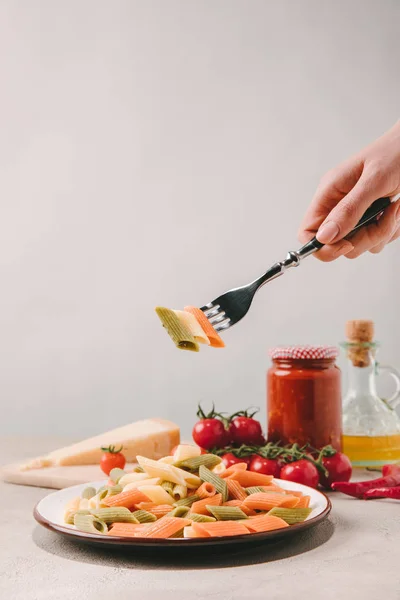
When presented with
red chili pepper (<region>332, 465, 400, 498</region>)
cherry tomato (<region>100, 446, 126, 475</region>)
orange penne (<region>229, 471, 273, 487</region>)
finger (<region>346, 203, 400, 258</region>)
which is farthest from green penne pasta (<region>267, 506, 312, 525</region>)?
finger (<region>346, 203, 400, 258</region>)

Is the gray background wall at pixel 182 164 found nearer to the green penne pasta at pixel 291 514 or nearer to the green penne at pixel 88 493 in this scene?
the green penne at pixel 88 493

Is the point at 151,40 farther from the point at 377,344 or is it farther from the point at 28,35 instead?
the point at 377,344

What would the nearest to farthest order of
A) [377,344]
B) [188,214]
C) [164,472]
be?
[164,472]
[377,344]
[188,214]

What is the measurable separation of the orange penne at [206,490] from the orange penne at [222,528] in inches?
6.2

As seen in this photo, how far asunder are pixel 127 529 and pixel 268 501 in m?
0.25

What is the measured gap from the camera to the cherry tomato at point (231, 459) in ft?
5.84

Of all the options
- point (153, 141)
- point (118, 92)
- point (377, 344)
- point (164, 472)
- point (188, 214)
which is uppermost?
point (118, 92)

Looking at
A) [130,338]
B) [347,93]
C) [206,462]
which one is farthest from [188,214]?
[206,462]

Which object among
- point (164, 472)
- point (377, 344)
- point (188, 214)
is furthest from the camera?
point (188, 214)

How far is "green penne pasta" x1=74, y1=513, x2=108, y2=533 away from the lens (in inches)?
48.2

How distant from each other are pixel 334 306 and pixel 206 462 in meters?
2.30

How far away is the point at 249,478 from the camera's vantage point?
1.49 metres

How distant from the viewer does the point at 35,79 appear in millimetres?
3695

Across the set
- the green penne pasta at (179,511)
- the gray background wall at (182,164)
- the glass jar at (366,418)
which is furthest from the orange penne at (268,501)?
the gray background wall at (182,164)
